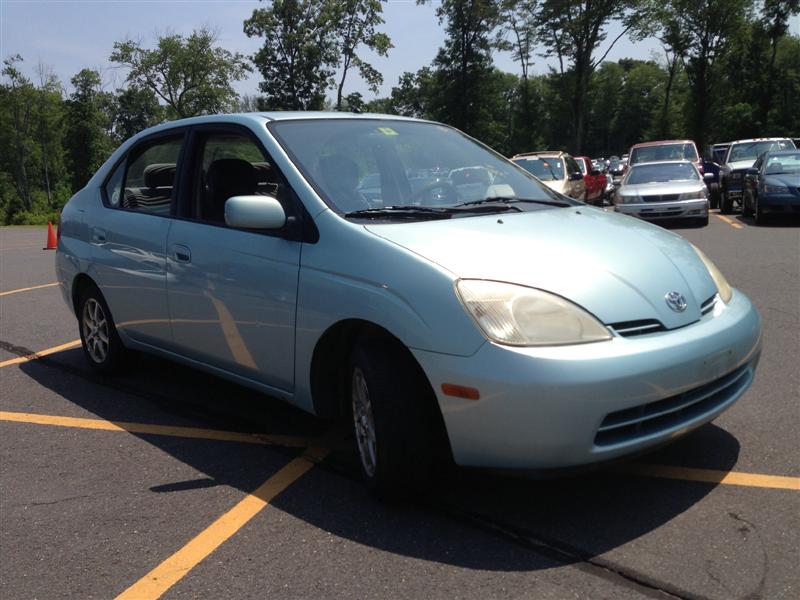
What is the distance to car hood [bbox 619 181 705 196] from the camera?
15.6 metres

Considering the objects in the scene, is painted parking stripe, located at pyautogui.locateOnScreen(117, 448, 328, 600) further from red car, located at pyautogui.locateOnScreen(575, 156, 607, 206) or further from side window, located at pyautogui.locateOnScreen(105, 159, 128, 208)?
red car, located at pyautogui.locateOnScreen(575, 156, 607, 206)

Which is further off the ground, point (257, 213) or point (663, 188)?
point (663, 188)

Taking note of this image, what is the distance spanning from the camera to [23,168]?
66562 millimetres

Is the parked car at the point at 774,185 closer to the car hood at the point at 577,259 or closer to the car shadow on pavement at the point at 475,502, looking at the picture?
the car shadow on pavement at the point at 475,502

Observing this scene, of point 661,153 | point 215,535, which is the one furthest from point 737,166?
point 215,535

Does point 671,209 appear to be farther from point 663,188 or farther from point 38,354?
point 38,354

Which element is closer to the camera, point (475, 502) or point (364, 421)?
point (475, 502)

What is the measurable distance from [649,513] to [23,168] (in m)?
72.4

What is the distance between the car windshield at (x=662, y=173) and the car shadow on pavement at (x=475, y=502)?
1338 centimetres

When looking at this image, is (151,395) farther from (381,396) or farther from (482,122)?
(482,122)

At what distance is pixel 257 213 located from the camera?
364 cm

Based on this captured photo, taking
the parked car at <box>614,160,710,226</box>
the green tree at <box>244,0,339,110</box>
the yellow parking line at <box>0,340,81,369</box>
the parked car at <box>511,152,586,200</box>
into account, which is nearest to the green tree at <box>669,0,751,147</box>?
the green tree at <box>244,0,339,110</box>

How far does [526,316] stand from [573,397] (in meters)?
0.34

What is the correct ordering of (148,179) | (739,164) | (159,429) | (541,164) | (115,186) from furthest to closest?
(739,164) < (541,164) < (115,186) < (148,179) < (159,429)
